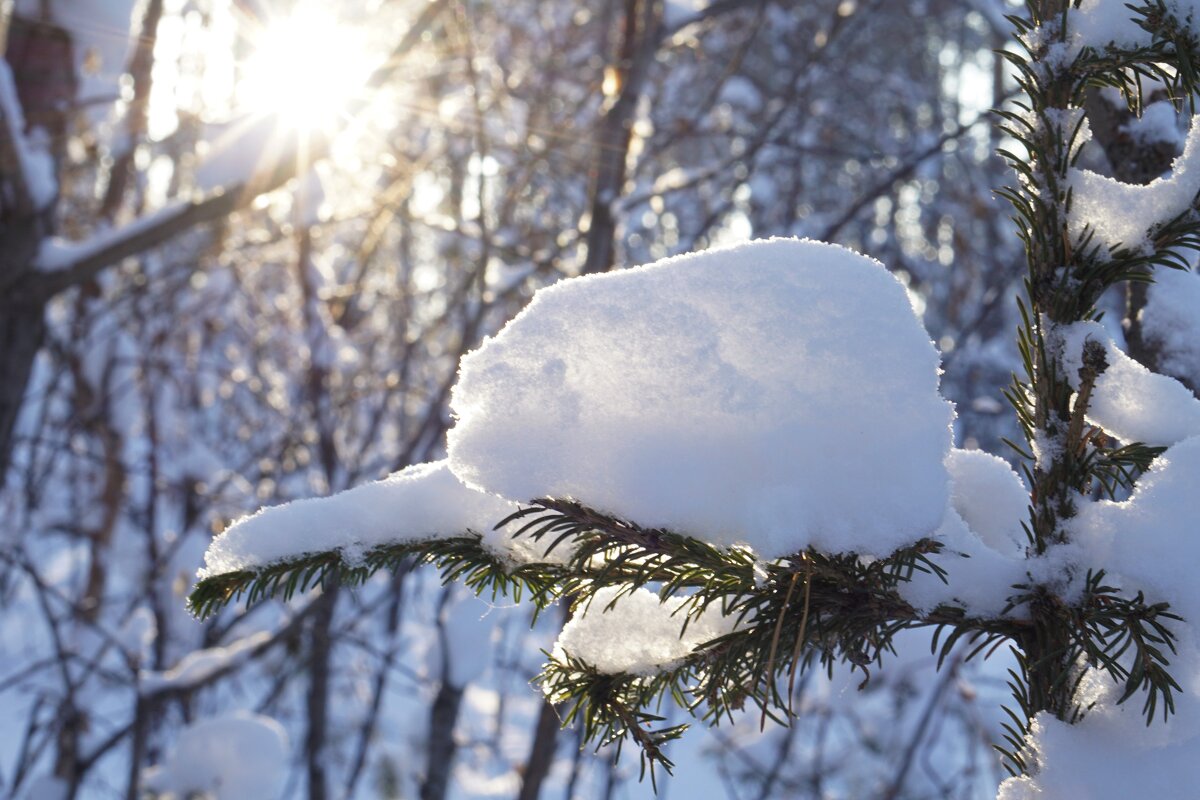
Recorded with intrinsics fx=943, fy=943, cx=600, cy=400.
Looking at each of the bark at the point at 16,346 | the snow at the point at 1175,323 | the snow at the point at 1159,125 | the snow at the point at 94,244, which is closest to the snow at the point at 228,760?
the bark at the point at 16,346

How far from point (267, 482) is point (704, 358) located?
3.84 metres

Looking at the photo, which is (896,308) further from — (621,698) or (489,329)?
(489,329)

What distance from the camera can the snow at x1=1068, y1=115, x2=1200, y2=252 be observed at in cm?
61

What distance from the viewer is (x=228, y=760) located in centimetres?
219

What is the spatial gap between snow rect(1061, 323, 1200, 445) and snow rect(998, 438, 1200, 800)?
5cm

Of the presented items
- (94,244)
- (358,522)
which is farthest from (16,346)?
(358,522)

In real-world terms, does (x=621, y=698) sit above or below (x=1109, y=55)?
below

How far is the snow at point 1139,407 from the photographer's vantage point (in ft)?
2.13

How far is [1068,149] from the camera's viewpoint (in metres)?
0.64

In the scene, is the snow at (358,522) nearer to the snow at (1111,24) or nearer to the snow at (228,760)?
the snow at (1111,24)

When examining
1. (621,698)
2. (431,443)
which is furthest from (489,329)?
(621,698)

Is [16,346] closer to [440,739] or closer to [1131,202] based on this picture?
[440,739]

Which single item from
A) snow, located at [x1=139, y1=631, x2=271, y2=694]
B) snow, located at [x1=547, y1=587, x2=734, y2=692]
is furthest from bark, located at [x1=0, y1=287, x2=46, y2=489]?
snow, located at [x1=547, y1=587, x2=734, y2=692]

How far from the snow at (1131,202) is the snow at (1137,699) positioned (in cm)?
14
